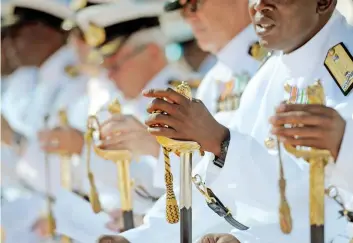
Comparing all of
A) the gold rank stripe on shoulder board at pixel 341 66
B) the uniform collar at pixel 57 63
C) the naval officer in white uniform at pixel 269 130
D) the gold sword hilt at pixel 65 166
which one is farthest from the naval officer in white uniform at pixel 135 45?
the gold rank stripe on shoulder board at pixel 341 66

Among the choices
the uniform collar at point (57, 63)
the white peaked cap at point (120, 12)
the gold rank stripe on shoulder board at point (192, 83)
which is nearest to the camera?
the gold rank stripe on shoulder board at point (192, 83)

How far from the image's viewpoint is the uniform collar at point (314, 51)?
1.45 meters

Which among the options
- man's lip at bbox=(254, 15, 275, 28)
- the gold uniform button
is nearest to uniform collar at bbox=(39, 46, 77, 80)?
man's lip at bbox=(254, 15, 275, 28)

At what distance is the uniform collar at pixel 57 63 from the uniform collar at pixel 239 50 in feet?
4.25

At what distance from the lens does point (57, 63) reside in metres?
3.17

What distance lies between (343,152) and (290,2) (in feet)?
1.06

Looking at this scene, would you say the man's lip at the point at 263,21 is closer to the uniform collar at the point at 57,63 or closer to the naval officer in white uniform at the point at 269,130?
the naval officer in white uniform at the point at 269,130

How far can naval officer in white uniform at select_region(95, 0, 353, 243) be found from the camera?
1.31 metres

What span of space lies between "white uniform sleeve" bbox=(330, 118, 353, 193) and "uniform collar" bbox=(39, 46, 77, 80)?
1.97m

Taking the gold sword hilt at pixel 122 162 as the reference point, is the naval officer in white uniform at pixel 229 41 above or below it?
above

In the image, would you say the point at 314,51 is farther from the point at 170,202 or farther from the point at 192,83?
the point at 192,83

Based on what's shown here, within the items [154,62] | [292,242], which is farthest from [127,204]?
[154,62]

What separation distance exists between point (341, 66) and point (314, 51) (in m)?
0.07

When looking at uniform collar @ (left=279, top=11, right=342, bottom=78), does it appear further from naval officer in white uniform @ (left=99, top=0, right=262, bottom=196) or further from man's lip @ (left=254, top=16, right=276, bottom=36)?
naval officer in white uniform @ (left=99, top=0, right=262, bottom=196)
